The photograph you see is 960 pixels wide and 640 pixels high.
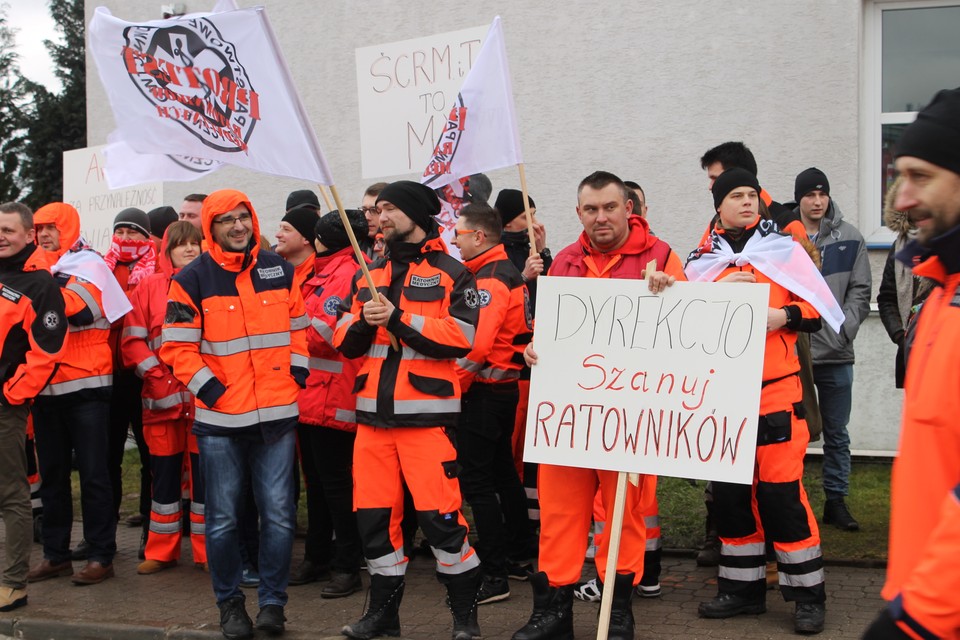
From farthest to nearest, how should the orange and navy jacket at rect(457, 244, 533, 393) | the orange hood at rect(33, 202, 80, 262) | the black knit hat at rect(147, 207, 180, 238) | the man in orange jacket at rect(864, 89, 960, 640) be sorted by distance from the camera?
1. the black knit hat at rect(147, 207, 180, 238)
2. the orange hood at rect(33, 202, 80, 262)
3. the orange and navy jacket at rect(457, 244, 533, 393)
4. the man in orange jacket at rect(864, 89, 960, 640)

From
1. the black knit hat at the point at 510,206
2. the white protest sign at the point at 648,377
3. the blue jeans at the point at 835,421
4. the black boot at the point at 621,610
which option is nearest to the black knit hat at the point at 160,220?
the black knit hat at the point at 510,206

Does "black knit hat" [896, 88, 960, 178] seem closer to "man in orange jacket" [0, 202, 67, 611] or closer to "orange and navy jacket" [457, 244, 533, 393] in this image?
"orange and navy jacket" [457, 244, 533, 393]

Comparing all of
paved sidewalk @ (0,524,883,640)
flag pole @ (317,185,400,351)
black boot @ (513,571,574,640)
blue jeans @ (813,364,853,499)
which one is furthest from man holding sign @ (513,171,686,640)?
blue jeans @ (813,364,853,499)

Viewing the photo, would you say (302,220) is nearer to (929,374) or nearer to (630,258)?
(630,258)

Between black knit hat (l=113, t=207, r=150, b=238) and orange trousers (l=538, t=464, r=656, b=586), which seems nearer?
orange trousers (l=538, t=464, r=656, b=586)

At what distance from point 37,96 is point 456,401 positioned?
83.2ft

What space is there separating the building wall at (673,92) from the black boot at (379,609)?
5439 millimetres

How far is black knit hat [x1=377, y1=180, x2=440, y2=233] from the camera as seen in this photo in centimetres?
576

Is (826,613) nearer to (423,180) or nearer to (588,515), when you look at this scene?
(588,515)

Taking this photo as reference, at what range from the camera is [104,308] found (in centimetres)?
722

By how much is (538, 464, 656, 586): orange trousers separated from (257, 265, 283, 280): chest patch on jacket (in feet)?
6.31

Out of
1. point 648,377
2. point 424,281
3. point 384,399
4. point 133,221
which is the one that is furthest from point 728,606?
point 133,221

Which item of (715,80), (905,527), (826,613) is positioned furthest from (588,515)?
(715,80)

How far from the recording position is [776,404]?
5617 mm
